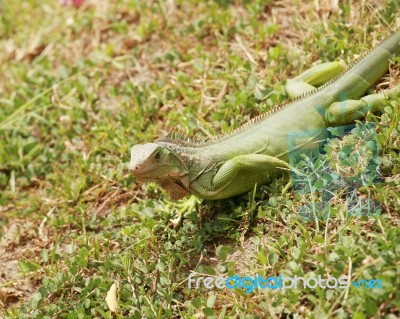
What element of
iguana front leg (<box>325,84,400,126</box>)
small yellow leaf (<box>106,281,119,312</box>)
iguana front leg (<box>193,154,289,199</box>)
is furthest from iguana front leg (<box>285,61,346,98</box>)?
small yellow leaf (<box>106,281,119,312</box>)

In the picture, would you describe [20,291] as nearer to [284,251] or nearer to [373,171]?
[284,251]

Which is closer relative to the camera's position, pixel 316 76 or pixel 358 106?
pixel 358 106

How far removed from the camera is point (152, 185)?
5062 mm

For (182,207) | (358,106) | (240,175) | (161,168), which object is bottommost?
(182,207)

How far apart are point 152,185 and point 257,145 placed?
113cm

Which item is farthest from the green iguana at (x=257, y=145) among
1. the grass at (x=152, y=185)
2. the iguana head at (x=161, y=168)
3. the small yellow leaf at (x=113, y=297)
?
the small yellow leaf at (x=113, y=297)

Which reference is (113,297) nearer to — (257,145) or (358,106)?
(257,145)

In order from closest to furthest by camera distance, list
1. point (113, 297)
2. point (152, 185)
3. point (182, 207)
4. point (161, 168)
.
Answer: point (113, 297)
point (161, 168)
point (182, 207)
point (152, 185)

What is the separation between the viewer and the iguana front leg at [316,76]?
16.1ft

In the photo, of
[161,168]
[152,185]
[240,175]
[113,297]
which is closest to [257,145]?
[240,175]

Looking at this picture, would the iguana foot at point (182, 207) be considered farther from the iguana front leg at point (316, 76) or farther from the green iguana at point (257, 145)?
the iguana front leg at point (316, 76)

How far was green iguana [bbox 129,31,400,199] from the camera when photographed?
170 inches

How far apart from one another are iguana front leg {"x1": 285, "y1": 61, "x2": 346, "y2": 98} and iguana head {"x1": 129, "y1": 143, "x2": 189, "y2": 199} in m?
1.24

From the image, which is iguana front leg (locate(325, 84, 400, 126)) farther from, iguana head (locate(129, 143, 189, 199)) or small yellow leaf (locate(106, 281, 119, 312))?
small yellow leaf (locate(106, 281, 119, 312))
